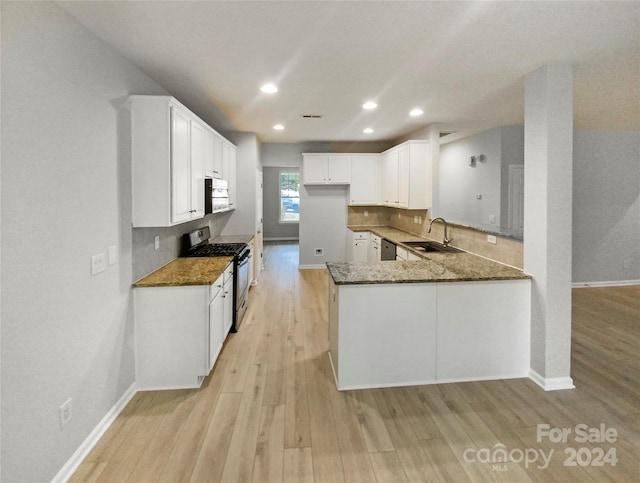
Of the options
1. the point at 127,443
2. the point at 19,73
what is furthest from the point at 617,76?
the point at 127,443

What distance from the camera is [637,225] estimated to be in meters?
5.86

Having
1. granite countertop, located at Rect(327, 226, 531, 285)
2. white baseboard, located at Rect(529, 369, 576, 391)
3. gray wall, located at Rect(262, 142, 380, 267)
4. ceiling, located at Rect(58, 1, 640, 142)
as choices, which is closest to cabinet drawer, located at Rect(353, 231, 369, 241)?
gray wall, located at Rect(262, 142, 380, 267)

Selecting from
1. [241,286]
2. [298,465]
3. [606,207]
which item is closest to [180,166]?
[241,286]

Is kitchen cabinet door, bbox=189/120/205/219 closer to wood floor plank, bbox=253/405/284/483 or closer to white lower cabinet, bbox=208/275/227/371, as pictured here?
white lower cabinet, bbox=208/275/227/371

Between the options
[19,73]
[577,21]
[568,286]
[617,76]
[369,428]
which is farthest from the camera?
[617,76]

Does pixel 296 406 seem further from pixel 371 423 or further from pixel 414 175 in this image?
pixel 414 175

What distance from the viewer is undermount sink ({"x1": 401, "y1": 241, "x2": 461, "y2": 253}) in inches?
174

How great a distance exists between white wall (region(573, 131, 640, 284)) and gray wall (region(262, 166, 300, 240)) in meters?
7.97

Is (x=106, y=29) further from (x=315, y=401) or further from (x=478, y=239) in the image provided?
(x=478, y=239)

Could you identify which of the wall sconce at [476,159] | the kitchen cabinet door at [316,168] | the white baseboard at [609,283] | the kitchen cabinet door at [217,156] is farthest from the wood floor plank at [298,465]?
the white baseboard at [609,283]

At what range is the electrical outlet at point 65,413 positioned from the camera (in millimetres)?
1890

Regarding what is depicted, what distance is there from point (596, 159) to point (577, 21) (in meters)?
4.64

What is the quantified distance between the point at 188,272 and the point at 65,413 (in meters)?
1.35

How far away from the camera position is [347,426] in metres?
2.34
